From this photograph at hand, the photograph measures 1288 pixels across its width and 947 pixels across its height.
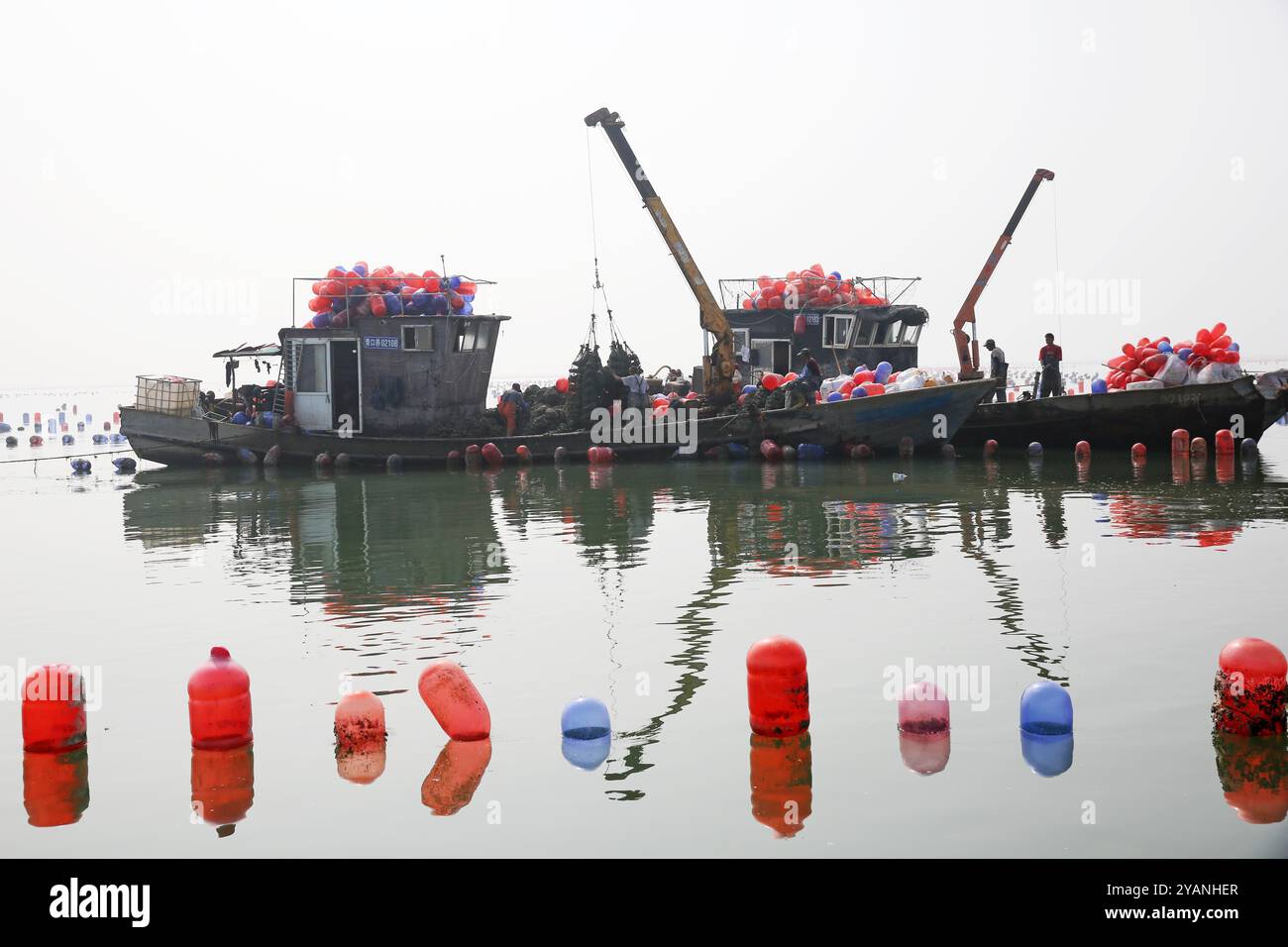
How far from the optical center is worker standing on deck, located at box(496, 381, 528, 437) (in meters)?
31.8

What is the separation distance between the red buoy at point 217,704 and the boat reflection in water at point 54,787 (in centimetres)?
71

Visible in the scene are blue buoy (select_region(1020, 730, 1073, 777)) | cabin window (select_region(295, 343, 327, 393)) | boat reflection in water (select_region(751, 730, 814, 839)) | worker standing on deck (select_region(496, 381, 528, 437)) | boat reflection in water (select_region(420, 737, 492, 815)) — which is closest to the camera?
boat reflection in water (select_region(751, 730, 814, 839))

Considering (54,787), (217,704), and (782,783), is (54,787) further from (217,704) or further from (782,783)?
(782,783)

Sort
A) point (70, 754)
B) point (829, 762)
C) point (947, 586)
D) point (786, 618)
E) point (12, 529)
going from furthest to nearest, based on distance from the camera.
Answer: point (12, 529) → point (947, 586) → point (786, 618) → point (70, 754) → point (829, 762)

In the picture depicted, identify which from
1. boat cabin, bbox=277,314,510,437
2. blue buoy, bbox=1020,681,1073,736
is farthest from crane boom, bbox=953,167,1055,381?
blue buoy, bbox=1020,681,1073,736

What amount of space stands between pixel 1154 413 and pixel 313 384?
60.0 ft

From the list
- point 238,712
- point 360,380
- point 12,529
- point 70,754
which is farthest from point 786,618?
point 360,380

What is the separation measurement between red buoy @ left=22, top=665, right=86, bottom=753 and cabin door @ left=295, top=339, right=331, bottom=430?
74.7 feet

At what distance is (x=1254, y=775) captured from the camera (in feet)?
24.8

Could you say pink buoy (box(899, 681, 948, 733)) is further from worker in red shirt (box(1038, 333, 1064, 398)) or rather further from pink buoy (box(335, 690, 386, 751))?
worker in red shirt (box(1038, 333, 1064, 398))

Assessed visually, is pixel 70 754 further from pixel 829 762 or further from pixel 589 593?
pixel 589 593
